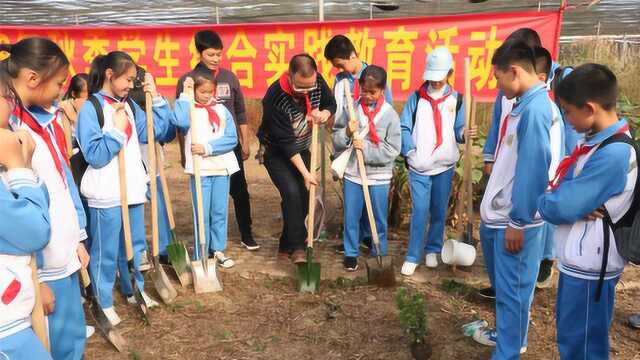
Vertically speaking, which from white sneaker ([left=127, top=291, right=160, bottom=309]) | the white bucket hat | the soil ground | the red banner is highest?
the red banner

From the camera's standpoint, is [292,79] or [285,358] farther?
[292,79]

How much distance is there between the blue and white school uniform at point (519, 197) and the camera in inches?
95.3

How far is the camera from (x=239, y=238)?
5.29 metres

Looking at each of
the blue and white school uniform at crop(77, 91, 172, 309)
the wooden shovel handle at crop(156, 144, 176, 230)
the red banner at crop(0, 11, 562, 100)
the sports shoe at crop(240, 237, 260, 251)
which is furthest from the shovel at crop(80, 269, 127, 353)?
the red banner at crop(0, 11, 562, 100)

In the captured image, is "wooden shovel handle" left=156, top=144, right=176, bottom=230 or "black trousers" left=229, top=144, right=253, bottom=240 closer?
"wooden shovel handle" left=156, top=144, right=176, bottom=230

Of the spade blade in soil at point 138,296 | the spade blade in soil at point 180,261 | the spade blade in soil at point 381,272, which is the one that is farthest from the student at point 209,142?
the spade blade in soil at point 381,272

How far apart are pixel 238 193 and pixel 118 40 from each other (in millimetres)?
3266

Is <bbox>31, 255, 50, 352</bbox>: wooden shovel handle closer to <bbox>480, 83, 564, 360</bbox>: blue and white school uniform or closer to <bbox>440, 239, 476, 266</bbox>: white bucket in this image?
<bbox>480, 83, 564, 360</bbox>: blue and white school uniform

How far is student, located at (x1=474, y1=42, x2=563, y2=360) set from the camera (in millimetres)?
2428

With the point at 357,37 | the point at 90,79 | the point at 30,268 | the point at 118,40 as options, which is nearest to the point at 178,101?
the point at 90,79

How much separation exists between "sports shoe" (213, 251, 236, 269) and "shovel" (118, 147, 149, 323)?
0.94 meters

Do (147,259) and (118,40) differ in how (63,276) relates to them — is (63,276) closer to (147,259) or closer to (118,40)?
(147,259)

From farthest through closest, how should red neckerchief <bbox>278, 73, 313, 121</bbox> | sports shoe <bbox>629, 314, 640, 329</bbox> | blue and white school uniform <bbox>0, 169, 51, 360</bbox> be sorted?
red neckerchief <bbox>278, 73, 313, 121</bbox> < sports shoe <bbox>629, 314, 640, 329</bbox> < blue and white school uniform <bbox>0, 169, 51, 360</bbox>

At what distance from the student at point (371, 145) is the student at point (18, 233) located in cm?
256
